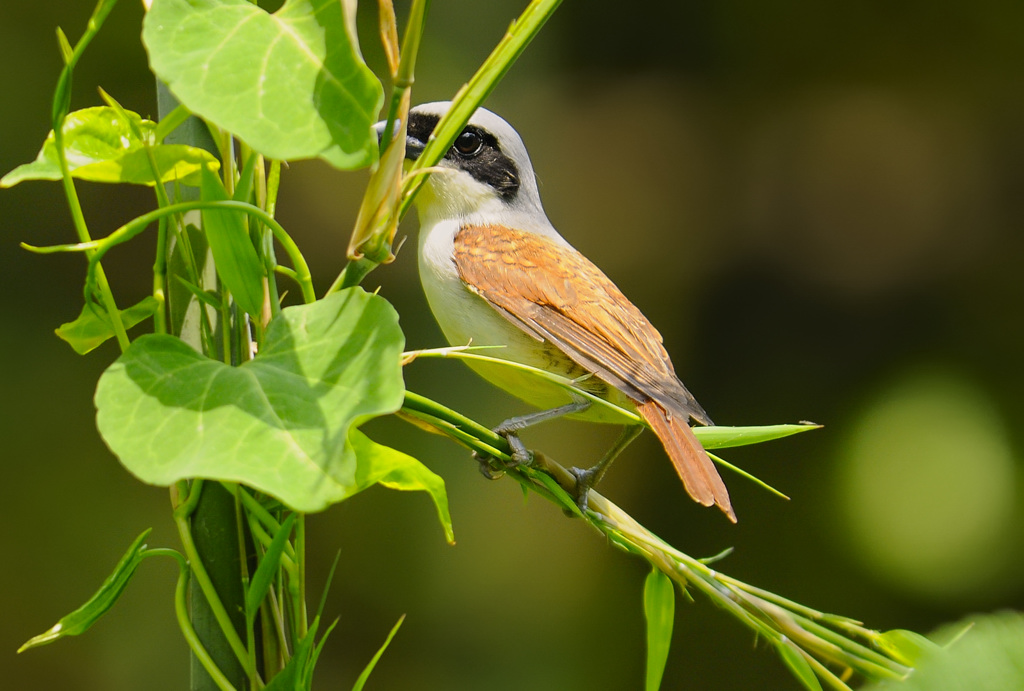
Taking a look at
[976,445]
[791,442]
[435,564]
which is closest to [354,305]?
[435,564]

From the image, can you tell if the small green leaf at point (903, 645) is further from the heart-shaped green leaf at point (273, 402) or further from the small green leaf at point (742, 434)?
the heart-shaped green leaf at point (273, 402)

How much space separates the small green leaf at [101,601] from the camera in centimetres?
69

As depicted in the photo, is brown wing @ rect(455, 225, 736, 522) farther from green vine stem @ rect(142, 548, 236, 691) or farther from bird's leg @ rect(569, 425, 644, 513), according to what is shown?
green vine stem @ rect(142, 548, 236, 691)

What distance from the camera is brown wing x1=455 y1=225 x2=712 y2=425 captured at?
118 centimetres

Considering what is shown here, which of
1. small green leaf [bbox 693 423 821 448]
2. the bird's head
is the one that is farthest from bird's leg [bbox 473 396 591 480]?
the bird's head

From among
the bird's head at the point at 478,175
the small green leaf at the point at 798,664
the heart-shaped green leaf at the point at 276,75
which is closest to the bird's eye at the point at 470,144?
the bird's head at the point at 478,175

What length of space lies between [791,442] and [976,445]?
599 millimetres

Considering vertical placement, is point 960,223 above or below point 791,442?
above

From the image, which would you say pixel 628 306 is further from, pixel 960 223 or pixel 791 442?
pixel 960 223

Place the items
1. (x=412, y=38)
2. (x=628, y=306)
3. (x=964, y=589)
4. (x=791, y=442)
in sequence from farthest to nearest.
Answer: (x=791, y=442)
(x=964, y=589)
(x=628, y=306)
(x=412, y=38)

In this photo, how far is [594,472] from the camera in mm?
1078

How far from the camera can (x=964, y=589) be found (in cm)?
262

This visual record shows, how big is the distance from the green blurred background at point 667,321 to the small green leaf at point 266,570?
1874 millimetres

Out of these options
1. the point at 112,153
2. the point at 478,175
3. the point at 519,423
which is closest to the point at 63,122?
the point at 112,153
